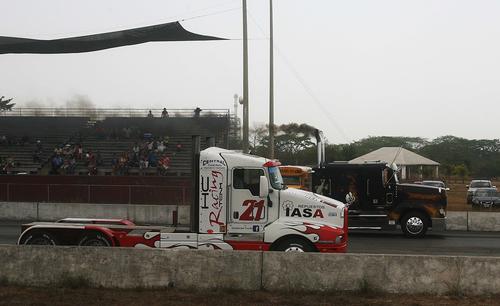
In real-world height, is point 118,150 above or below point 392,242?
above

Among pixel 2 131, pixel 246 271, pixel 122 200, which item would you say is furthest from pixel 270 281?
pixel 2 131

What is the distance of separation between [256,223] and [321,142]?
8.68 m

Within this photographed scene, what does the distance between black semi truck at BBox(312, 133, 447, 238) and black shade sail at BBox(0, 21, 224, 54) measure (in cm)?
914

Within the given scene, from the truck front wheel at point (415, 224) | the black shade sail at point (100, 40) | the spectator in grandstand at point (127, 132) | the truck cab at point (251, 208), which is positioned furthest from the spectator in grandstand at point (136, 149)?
the truck cab at point (251, 208)

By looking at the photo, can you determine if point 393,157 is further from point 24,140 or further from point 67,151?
point 24,140

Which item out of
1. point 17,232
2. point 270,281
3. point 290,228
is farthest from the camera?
point 17,232

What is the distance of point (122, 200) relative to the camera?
2869 centimetres

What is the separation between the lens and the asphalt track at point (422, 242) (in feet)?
52.9

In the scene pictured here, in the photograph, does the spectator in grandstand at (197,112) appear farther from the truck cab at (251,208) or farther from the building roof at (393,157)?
the truck cab at (251,208)

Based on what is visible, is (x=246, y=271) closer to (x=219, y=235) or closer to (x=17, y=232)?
(x=219, y=235)

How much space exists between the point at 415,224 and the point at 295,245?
8950 mm

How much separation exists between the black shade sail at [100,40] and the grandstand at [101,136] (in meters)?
8.10

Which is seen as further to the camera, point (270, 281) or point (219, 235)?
point (219, 235)

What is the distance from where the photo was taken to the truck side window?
1197 cm
